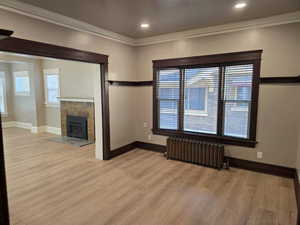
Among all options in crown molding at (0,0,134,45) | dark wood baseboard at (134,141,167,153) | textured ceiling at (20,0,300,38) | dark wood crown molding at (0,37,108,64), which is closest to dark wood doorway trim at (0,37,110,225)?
dark wood crown molding at (0,37,108,64)

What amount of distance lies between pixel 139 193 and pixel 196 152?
1617 mm

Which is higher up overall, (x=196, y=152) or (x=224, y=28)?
(x=224, y=28)

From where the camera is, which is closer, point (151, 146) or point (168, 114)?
point (168, 114)

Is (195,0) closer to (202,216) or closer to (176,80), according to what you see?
(176,80)

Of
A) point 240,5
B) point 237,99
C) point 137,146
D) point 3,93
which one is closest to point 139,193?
point 137,146

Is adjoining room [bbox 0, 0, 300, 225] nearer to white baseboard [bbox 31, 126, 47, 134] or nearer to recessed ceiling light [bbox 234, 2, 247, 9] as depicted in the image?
recessed ceiling light [bbox 234, 2, 247, 9]

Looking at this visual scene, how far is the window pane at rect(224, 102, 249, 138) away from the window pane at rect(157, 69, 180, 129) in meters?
1.13

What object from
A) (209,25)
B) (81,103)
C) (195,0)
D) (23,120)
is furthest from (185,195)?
(23,120)

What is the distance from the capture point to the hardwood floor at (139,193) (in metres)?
2.34

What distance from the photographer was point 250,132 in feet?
11.8

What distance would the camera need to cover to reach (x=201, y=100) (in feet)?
13.5

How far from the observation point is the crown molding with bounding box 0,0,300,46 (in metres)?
2.74

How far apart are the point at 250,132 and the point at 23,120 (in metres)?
8.16

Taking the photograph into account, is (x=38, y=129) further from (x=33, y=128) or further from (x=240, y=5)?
(x=240, y=5)
